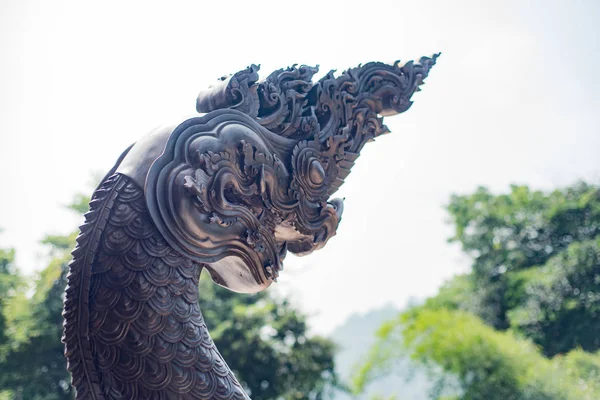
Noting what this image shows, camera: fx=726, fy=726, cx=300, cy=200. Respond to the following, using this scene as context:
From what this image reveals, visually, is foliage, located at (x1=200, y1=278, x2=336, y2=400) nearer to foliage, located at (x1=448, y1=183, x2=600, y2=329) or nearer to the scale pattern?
foliage, located at (x1=448, y1=183, x2=600, y2=329)

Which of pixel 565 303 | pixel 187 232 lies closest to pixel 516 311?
pixel 565 303

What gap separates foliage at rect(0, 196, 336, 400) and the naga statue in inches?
350

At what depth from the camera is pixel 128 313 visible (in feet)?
4.44

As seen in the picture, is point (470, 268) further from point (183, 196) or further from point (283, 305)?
point (183, 196)

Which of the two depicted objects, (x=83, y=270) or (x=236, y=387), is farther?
(x=236, y=387)

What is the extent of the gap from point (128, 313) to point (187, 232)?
0.64 ft

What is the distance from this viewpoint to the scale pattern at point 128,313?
4.46ft

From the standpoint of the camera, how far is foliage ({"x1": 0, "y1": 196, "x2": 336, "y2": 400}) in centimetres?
1013

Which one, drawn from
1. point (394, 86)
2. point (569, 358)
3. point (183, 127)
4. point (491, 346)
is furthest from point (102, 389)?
point (569, 358)

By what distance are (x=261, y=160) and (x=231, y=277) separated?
11.4 inches

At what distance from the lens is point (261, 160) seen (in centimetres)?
162

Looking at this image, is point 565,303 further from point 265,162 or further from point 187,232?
point 187,232


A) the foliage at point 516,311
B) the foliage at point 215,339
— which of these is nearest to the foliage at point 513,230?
the foliage at point 516,311

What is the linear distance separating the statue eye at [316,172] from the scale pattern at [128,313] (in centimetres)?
47
